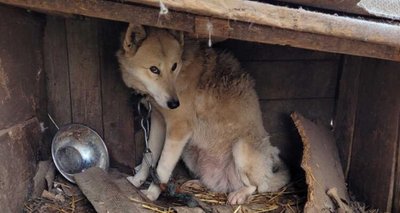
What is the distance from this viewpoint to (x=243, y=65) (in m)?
3.41

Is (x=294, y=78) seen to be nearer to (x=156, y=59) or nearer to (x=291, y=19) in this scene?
(x=156, y=59)

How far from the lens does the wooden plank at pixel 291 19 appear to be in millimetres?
1945

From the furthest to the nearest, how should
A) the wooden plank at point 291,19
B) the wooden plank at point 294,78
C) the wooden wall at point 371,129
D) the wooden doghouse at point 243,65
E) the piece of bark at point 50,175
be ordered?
the wooden plank at point 294,78 < the piece of bark at point 50,175 < the wooden wall at point 371,129 < the wooden doghouse at point 243,65 < the wooden plank at point 291,19

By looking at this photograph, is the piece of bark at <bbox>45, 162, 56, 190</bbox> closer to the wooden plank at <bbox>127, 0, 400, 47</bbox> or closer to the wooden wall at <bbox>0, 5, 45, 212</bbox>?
the wooden wall at <bbox>0, 5, 45, 212</bbox>

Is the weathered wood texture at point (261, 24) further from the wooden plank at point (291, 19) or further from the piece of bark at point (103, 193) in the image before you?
the piece of bark at point (103, 193)

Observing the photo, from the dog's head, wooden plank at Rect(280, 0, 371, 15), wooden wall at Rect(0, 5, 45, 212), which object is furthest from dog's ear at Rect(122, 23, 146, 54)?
wooden plank at Rect(280, 0, 371, 15)

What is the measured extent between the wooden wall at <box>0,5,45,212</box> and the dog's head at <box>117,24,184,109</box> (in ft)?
2.12

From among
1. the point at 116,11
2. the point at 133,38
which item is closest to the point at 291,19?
the point at 116,11

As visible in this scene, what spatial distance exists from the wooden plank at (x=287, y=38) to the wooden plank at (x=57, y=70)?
4.66 ft

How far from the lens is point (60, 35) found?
3127mm

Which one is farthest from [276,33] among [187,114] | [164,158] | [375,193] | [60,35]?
[60,35]

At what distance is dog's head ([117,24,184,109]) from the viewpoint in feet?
9.04

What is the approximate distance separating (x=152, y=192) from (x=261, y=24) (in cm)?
148

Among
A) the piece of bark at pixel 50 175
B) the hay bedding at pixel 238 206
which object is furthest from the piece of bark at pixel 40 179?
the hay bedding at pixel 238 206
